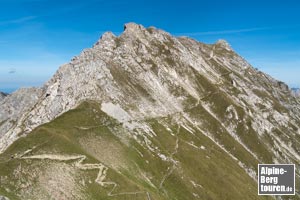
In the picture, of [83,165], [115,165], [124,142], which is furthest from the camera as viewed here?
[124,142]

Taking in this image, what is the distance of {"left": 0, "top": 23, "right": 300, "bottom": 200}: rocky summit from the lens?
91625mm

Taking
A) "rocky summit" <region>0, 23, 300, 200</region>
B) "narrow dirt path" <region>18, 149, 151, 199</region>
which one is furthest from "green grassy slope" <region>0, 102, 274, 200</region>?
"narrow dirt path" <region>18, 149, 151, 199</region>

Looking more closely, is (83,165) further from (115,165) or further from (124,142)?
(124,142)

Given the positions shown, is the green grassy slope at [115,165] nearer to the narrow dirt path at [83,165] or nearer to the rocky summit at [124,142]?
the rocky summit at [124,142]

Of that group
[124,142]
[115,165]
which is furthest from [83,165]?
[124,142]

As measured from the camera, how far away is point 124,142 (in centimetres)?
12688

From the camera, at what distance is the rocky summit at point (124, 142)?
9162 centimetres

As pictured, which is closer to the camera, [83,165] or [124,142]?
[83,165]

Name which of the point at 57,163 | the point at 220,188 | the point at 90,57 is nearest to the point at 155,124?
the point at 220,188

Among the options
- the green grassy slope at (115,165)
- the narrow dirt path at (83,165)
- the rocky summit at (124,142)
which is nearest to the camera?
the green grassy slope at (115,165)

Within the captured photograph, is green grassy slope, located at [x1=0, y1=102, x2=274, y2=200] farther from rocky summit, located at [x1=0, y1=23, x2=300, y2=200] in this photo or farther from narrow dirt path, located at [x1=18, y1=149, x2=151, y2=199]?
narrow dirt path, located at [x1=18, y1=149, x2=151, y2=199]

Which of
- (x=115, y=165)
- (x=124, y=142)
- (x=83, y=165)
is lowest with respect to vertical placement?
(x=83, y=165)

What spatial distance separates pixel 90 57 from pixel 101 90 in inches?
1302

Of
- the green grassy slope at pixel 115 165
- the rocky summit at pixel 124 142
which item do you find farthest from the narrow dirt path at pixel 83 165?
the green grassy slope at pixel 115 165
